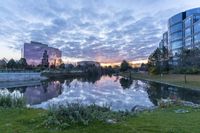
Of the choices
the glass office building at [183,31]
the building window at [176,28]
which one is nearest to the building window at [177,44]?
the glass office building at [183,31]

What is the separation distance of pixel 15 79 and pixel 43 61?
81.1 meters

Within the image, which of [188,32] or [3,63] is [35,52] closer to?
[3,63]

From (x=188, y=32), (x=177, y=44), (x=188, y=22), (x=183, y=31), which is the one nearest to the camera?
(x=188, y=22)

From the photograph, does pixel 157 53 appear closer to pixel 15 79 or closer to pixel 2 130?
pixel 15 79

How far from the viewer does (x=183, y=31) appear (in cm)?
10612

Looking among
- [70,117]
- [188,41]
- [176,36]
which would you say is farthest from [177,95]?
[176,36]

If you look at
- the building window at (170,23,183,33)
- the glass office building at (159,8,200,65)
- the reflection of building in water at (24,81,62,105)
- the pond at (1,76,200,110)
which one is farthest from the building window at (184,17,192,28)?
the reflection of building in water at (24,81,62,105)

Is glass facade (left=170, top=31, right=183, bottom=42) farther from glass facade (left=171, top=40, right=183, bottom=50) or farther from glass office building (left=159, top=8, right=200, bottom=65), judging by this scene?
glass facade (left=171, top=40, right=183, bottom=50)

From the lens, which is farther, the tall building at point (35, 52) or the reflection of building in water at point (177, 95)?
Result: the tall building at point (35, 52)

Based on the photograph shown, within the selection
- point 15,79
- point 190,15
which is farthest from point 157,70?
point 15,79

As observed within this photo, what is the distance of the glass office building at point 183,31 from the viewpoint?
9360 cm

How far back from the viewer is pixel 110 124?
788cm

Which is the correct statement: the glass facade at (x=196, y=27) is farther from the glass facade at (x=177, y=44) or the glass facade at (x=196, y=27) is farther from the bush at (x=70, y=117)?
the bush at (x=70, y=117)

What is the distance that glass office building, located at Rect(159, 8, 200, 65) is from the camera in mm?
93600
